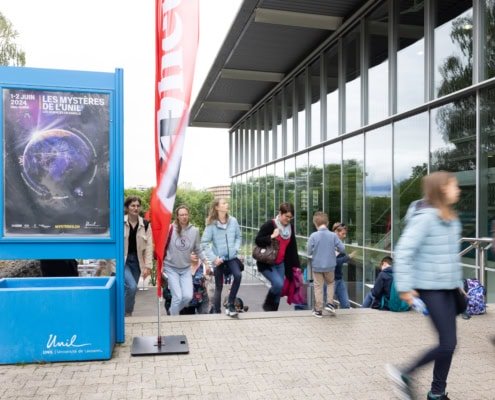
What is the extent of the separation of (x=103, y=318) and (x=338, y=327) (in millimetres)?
2985

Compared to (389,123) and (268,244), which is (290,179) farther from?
(268,244)

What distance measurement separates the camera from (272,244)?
7.30 m

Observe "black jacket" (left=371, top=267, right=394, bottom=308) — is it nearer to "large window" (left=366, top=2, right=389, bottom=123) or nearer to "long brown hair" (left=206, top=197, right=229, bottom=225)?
"long brown hair" (left=206, top=197, right=229, bottom=225)

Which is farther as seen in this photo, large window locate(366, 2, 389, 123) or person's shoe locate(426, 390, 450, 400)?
large window locate(366, 2, 389, 123)

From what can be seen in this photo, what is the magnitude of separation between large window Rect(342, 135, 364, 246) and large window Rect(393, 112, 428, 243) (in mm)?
1680

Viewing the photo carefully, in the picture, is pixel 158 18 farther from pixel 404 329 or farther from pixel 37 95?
pixel 404 329

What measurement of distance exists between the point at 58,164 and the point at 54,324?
1.64 metres

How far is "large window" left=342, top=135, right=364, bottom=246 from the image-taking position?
1252 centimetres

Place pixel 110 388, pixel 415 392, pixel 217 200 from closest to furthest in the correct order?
1. pixel 415 392
2. pixel 110 388
3. pixel 217 200

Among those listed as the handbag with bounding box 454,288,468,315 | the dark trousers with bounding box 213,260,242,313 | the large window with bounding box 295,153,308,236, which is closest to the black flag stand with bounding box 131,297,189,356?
the dark trousers with bounding box 213,260,242,313

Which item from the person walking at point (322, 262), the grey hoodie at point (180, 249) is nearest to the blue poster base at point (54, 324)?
the grey hoodie at point (180, 249)

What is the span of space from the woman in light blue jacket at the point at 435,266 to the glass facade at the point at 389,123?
5.06m

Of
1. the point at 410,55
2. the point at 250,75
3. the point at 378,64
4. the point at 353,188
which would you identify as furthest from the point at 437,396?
the point at 250,75

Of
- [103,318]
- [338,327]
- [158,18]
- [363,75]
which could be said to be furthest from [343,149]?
[103,318]
